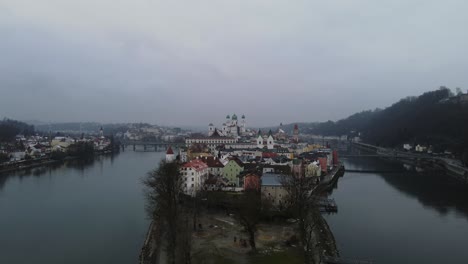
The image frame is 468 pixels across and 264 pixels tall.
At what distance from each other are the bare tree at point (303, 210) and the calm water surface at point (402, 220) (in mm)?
815

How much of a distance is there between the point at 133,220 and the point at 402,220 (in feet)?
27.1

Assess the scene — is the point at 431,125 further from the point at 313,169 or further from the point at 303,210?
the point at 303,210

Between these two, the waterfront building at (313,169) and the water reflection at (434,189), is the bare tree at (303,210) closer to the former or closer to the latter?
the waterfront building at (313,169)

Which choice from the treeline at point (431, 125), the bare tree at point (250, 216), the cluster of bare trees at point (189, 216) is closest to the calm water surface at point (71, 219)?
the cluster of bare trees at point (189, 216)

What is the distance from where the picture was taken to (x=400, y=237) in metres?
10.3

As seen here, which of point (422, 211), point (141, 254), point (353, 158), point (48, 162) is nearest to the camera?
point (141, 254)

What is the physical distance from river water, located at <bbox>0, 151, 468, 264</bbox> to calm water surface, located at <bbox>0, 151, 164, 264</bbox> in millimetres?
22

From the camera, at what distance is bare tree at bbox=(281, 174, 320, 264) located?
8465 millimetres

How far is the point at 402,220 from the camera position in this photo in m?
12.1

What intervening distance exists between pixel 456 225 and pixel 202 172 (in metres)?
8.68

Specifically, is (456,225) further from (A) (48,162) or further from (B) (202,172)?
(A) (48,162)

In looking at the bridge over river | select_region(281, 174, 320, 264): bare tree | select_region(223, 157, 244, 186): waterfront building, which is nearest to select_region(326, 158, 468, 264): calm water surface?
select_region(281, 174, 320, 264): bare tree

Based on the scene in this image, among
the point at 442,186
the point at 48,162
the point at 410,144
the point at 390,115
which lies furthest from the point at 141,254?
the point at 390,115

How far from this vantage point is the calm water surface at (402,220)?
920cm
